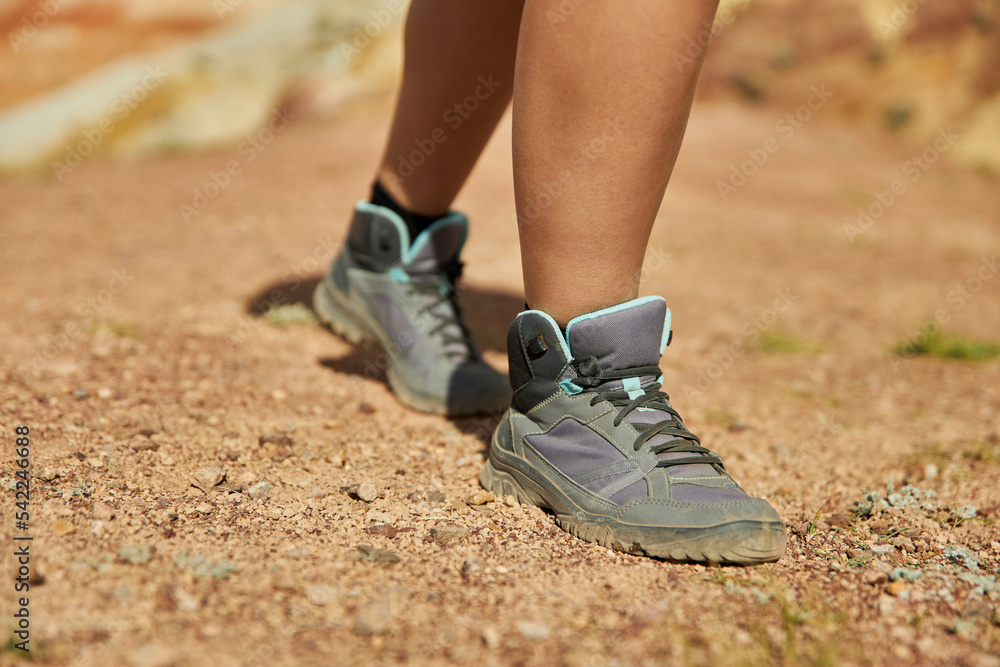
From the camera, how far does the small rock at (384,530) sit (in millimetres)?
1499

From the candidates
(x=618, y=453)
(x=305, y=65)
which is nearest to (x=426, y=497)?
(x=618, y=453)

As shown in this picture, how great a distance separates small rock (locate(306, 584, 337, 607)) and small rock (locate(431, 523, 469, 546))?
10.6 inches

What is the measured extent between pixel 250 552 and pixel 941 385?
257 centimetres

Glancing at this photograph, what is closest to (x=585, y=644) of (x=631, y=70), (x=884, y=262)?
(x=631, y=70)

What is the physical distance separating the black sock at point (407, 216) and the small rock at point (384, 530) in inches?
43.5

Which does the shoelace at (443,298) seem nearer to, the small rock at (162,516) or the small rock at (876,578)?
the small rock at (162,516)

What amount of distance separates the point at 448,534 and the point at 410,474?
351 millimetres

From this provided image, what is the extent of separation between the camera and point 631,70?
54.0 inches

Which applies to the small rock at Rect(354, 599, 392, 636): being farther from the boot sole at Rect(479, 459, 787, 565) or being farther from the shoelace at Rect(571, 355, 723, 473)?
the shoelace at Rect(571, 355, 723, 473)

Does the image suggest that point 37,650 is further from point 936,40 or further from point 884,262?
point 936,40

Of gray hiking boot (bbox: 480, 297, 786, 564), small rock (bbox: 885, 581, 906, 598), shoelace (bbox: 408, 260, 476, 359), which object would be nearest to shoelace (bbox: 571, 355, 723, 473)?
gray hiking boot (bbox: 480, 297, 786, 564)

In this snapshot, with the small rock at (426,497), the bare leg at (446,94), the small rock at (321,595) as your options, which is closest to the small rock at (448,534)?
the small rock at (426,497)

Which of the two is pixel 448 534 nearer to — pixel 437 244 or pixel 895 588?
pixel 895 588

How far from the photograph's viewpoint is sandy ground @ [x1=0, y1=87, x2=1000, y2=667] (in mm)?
1196
